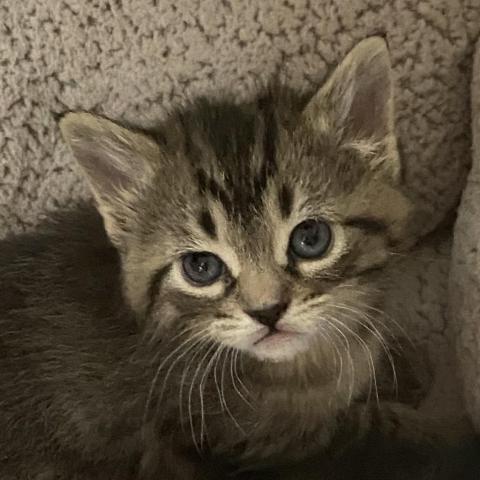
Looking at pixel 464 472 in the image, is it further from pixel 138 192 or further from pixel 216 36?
pixel 216 36

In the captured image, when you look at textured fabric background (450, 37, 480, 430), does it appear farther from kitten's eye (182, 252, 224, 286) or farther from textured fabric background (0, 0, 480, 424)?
kitten's eye (182, 252, 224, 286)

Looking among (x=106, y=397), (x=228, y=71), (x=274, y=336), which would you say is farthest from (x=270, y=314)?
(x=228, y=71)

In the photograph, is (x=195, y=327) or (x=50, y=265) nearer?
(x=195, y=327)

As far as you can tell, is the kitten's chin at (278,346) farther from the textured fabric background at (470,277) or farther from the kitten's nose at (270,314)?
the textured fabric background at (470,277)

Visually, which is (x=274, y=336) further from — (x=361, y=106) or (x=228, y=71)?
(x=228, y=71)

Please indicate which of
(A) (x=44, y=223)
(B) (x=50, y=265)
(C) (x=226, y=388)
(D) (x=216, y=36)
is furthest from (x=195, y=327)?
(D) (x=216, y=36)

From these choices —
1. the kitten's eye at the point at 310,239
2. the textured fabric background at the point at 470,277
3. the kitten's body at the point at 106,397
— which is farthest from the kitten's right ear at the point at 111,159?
the textured fabric background at the point at 470,277

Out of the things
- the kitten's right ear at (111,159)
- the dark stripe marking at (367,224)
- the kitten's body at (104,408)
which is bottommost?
the kitten's body at (104,408)
